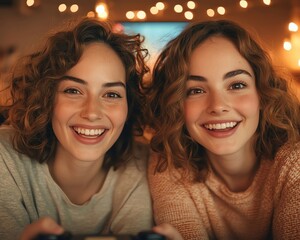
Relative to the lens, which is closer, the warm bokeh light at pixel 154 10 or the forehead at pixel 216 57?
the forehead at pixel 216 57

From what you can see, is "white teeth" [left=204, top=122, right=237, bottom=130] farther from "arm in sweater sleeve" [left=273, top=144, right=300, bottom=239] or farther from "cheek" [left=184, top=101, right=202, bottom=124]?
"arm in sweater sleeve" [left=273, top=144, right=300, bottom=239]

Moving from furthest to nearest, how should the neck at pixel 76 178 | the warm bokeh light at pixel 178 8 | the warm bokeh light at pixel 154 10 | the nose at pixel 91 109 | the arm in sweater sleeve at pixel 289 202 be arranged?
the warm bokeh light at pixel 154 10, the warm bokeh light at pixel 178 8, the neck at pixel 76 178, the nose at pixel 91 109, the arm in sweater sleeve at pixel 289 202

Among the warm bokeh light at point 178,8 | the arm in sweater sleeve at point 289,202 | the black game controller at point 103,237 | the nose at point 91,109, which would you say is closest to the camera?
the black game controller at point 103,237

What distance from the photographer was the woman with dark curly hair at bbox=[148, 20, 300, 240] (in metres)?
1.09

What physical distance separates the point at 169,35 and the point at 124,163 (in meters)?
0.47

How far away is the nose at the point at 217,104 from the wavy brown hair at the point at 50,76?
0.98ft

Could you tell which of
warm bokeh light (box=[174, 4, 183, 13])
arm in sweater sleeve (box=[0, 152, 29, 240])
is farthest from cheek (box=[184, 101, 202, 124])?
warm bokeh light (box=[174, 4, 183, 13])

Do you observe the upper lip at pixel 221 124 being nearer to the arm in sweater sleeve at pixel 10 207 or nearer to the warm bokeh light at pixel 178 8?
the arm in sweater sleeve at pixel 10 207

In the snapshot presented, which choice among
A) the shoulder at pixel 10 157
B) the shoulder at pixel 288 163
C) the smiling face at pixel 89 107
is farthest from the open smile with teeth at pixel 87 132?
the shoulder at pixel 288 163

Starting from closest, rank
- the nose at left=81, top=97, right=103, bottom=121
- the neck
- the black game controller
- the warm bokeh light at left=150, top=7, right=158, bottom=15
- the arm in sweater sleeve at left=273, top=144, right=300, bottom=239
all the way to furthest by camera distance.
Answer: the black game controller < the arm in sweater sleeve at left=273, top=144, right=300, bottom=239 < the nose at left=81, top=97, right=103, bottom=121 < the neck < the warm bokeh light at left=150, top=7, right=158, bottom=15

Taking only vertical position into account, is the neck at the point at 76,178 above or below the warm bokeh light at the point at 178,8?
below

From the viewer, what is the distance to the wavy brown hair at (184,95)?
114 centimetres

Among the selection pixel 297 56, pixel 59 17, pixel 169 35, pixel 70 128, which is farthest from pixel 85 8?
pixel 70 128

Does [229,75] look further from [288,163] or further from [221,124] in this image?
[288,163]
